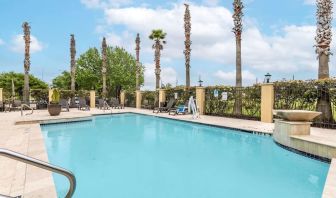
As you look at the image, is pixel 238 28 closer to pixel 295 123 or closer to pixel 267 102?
pixel 267 102

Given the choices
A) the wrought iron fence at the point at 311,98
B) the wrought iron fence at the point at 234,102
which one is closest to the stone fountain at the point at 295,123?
the wrought iron fence at the point at 311,98

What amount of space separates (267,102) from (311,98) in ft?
6.88

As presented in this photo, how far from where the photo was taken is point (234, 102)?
17.6 m

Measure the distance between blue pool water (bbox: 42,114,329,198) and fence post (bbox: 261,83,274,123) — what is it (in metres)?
3.47

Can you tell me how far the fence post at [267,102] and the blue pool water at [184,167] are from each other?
3470 millimetres

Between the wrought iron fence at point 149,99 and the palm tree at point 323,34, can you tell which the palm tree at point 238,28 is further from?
the wrought iron fence at point 149,99

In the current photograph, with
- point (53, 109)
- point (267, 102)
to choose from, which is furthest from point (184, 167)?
point (53, 109)

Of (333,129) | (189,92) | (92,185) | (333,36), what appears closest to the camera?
(92,185)

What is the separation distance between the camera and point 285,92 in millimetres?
13984

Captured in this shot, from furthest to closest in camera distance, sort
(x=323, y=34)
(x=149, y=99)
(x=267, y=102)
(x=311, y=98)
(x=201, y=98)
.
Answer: (x=149, y=99) < (x=201, y=98) < (x=267, y=102) < (x=323, y=34) < (x=311, y=98)

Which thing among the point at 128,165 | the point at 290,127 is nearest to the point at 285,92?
the point at 290,127

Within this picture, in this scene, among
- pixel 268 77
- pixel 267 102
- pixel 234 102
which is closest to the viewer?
pixel 267 102

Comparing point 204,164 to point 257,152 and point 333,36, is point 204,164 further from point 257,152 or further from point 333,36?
point 333,36

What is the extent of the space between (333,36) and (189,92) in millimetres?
10385
